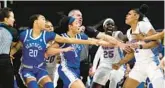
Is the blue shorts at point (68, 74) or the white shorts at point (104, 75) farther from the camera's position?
the white shorts at point (104, 75)

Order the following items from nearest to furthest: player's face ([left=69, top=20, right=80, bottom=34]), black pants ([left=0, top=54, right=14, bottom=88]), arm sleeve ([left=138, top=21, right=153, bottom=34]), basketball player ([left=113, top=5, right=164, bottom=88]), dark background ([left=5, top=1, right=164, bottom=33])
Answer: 1. black pants ([left=0, top=54, right=14, bottom=88])
2. basketball player ([left=113, top=5, right=164, bottom=88])
3. arm sleeve ([left=138, top=21, right=153, bottom=34])
4. player's face ([left=69, top=20, right=80, bottom=34])
5. dark background ([left=5, top=1, right=164, bottom=33])

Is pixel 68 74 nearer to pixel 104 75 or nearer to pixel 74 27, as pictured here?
pixel 74 27

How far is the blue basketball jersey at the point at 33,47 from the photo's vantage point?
7.61 meters

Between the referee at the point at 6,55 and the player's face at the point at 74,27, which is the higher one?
the player's face at the point at 74,27

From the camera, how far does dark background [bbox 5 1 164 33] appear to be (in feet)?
49.7

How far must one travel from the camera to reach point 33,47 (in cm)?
760

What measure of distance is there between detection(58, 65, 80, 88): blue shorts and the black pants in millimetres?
866

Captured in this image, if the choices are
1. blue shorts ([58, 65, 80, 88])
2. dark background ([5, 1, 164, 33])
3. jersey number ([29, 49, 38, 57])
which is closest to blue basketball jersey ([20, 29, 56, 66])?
jersey number ([29, 49, 38, 57])

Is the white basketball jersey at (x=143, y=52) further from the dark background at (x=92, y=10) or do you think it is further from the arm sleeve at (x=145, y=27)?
the dark background at (x=92, y=10)

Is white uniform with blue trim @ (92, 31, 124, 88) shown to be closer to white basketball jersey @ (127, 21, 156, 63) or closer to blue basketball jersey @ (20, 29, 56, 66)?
white basketball jersey @ (127, 21, 156, 63)

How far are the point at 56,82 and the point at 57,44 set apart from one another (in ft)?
5.65

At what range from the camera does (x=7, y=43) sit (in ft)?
24.5

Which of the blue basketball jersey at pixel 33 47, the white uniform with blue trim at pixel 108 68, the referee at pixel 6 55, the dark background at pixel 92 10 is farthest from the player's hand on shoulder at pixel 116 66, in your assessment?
the dark background at pixel 92 10

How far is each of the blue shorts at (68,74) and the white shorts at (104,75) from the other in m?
1.37
